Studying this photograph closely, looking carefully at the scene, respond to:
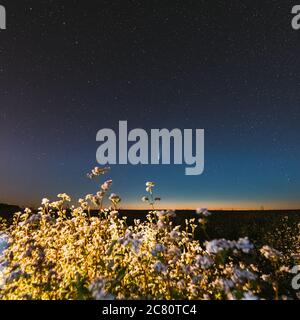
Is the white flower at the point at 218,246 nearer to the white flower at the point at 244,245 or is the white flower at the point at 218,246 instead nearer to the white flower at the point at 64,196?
the white flower at the point at 244,245

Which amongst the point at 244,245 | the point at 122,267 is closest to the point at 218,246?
the point at 244,245

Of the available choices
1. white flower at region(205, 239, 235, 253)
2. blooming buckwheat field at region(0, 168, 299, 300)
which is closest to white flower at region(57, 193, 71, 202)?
blooming buckwheat field at region(0, 168, 299, 300)

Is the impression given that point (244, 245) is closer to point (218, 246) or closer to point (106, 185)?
point (218, 246)

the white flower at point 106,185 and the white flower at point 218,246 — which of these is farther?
the white flower at point 106,185

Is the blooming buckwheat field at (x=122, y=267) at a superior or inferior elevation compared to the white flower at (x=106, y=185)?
inferior

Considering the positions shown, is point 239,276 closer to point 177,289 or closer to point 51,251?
point 177,289

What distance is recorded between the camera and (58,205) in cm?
651

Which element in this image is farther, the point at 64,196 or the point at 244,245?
the point at 64,196

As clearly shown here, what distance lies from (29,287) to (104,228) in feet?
5.03

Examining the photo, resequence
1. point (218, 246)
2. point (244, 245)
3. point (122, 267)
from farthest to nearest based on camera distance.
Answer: point (122, 267) < point (218, 246) < point (244, 245)

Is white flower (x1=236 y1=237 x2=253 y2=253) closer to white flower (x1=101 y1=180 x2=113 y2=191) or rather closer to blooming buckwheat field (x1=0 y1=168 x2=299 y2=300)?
blooming buckwheat field (x1=0 y1=168 x2=299 y2=300)

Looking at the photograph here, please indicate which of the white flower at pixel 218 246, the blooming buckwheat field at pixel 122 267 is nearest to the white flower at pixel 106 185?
the blooming buckwheat field at pixel 122 267
